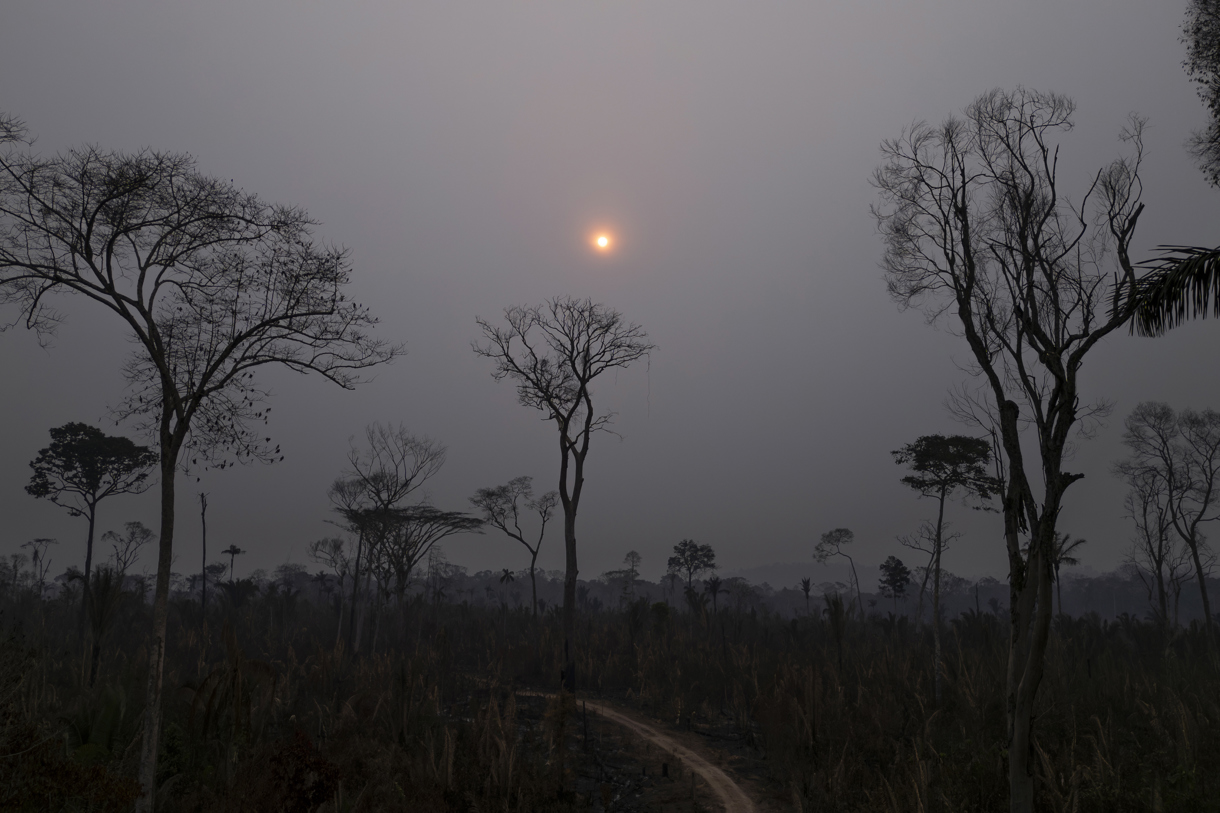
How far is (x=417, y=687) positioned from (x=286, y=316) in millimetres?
10368

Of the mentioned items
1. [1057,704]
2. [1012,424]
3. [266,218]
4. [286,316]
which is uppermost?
[266,218]

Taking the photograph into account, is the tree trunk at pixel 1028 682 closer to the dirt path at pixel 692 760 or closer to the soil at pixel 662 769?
the soil at pixel 662 769

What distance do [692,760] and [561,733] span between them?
3.76 metres

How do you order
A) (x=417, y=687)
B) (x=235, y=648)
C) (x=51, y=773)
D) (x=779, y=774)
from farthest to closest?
1. (x=417, y=687)
2. (x=779, y=774)
3. (x=235, y=648)
4. (x=51, y=773)

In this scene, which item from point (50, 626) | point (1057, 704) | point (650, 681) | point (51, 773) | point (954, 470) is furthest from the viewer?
point (50, 626)

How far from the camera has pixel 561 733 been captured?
39.2 feet

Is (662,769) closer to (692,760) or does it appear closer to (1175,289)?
(692,760)

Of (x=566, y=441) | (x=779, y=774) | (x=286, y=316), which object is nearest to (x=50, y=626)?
(x=566, y=441)

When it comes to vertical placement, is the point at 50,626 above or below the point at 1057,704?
below

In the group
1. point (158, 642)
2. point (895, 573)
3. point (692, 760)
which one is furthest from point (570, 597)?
point (895, 573)

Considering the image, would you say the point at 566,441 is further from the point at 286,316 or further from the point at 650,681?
the point at 286,316

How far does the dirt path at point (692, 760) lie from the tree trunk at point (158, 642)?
323 inches

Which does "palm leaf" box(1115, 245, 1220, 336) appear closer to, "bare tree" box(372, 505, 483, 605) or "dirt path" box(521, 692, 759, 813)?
"dirt path" box(521, 692, 759, 813)

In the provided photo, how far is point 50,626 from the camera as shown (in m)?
30.8
